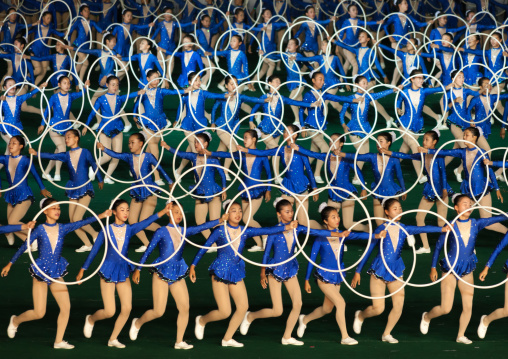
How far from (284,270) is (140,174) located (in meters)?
3.16

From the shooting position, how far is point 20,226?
9.73 metres

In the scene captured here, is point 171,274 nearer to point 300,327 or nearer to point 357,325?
point 300,327

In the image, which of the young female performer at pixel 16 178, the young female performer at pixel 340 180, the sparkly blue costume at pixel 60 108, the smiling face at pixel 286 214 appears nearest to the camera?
the smiling face at pixel 286 214

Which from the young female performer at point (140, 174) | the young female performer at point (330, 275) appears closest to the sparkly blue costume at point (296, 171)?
the young female performer at point (140, 174)

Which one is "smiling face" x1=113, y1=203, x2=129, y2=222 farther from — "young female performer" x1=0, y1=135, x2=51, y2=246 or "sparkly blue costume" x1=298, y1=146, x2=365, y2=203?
"sparkly blue costume" x1=298, y1=146, x2=365, y2=203

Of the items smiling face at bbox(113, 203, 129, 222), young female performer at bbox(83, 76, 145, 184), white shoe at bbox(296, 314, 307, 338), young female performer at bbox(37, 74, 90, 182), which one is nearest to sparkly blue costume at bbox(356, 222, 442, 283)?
white shoe at bbox(296, 314, 307, 338)

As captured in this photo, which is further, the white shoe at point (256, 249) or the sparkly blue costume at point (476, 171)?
the white shoe at point (256, 249)

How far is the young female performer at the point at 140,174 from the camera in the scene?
1230cm

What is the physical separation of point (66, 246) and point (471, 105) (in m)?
5.86

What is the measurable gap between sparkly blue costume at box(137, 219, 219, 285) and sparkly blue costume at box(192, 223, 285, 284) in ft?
0.43

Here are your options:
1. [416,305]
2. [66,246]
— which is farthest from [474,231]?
[66,246]

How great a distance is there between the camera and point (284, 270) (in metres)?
9.80

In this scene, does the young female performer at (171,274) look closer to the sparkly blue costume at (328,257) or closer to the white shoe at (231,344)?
the white shoe at (231,344)

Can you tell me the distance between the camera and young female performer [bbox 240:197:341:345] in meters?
9.78
